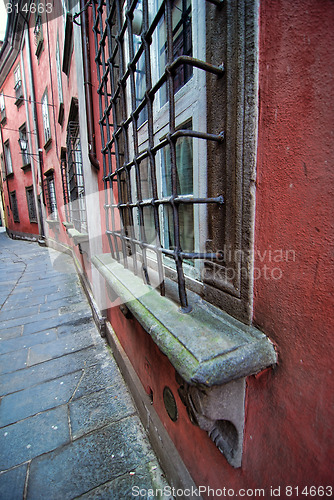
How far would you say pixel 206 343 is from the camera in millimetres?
634

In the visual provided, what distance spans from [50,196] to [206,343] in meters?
9.13

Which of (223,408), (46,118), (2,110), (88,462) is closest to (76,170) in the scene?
(88,462)

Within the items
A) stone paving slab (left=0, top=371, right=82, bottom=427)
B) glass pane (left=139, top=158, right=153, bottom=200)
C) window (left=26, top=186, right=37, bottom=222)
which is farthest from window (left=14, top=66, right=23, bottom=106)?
stone paving slab (left=0, top=371, right=82, bottom=427)

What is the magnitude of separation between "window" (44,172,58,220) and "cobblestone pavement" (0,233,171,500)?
5551mm

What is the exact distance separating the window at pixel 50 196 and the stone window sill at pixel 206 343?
828cm

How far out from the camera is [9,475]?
58.9 inches

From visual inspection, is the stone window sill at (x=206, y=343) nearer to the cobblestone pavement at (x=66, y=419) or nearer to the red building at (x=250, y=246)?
the red building at (x=250, y=246)

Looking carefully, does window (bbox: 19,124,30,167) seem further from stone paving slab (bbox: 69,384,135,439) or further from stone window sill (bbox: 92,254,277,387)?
stone window sill (bbox: 92,254,277,387)

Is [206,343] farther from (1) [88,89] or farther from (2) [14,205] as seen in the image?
(2) [14,205]

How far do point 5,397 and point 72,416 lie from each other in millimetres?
724

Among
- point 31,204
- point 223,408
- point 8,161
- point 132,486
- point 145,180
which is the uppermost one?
point 8,161

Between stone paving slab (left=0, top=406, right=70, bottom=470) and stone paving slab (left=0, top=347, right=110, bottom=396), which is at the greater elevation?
stone paving slab (left=0, top=347, right=110, bottom=396)

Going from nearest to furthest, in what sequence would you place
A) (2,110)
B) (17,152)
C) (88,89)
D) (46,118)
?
(88,89) → (46,118) → (17,152) → (2,110)

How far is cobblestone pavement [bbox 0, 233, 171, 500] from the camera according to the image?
4.76 ft
